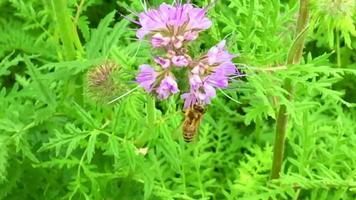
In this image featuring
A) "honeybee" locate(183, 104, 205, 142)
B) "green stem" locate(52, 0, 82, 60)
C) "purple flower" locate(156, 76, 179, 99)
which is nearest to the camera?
"purple flower" locate(156, 76, 179, 99)

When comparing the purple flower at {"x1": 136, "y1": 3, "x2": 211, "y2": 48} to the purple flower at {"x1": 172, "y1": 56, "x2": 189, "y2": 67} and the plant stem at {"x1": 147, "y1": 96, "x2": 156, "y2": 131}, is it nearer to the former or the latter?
the purple flower at {"x1": 172, "y1": 56, "x2": 189, "y2": 67}

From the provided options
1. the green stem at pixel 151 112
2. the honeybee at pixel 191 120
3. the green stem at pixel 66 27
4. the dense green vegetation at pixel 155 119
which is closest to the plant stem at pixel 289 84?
the dense green vegetation at pixel 155 119

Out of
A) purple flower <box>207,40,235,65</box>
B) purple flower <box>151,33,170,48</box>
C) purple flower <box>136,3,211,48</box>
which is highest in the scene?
purple flower <box>136,3,211,48</box>

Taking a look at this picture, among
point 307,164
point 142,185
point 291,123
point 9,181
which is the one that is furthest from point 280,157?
point 9,181

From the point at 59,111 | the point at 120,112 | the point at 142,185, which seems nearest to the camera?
the point at 120,112

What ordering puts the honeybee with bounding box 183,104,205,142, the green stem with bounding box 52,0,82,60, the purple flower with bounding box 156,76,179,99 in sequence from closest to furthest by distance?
the purple flower with bounding box 156,76,179,99 → the honeybee with bounding box 183,104,205,142 → the green stem with bounding box 52,0,82,60

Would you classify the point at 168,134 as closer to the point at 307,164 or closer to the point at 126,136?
the point at 126,136

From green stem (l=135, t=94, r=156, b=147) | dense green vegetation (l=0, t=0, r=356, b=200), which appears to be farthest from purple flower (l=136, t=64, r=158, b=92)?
green stem (l=135, t=94, r=156, b=147)

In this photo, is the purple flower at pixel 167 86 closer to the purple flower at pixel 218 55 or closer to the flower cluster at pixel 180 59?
the flower cluster at pixel 180 59
